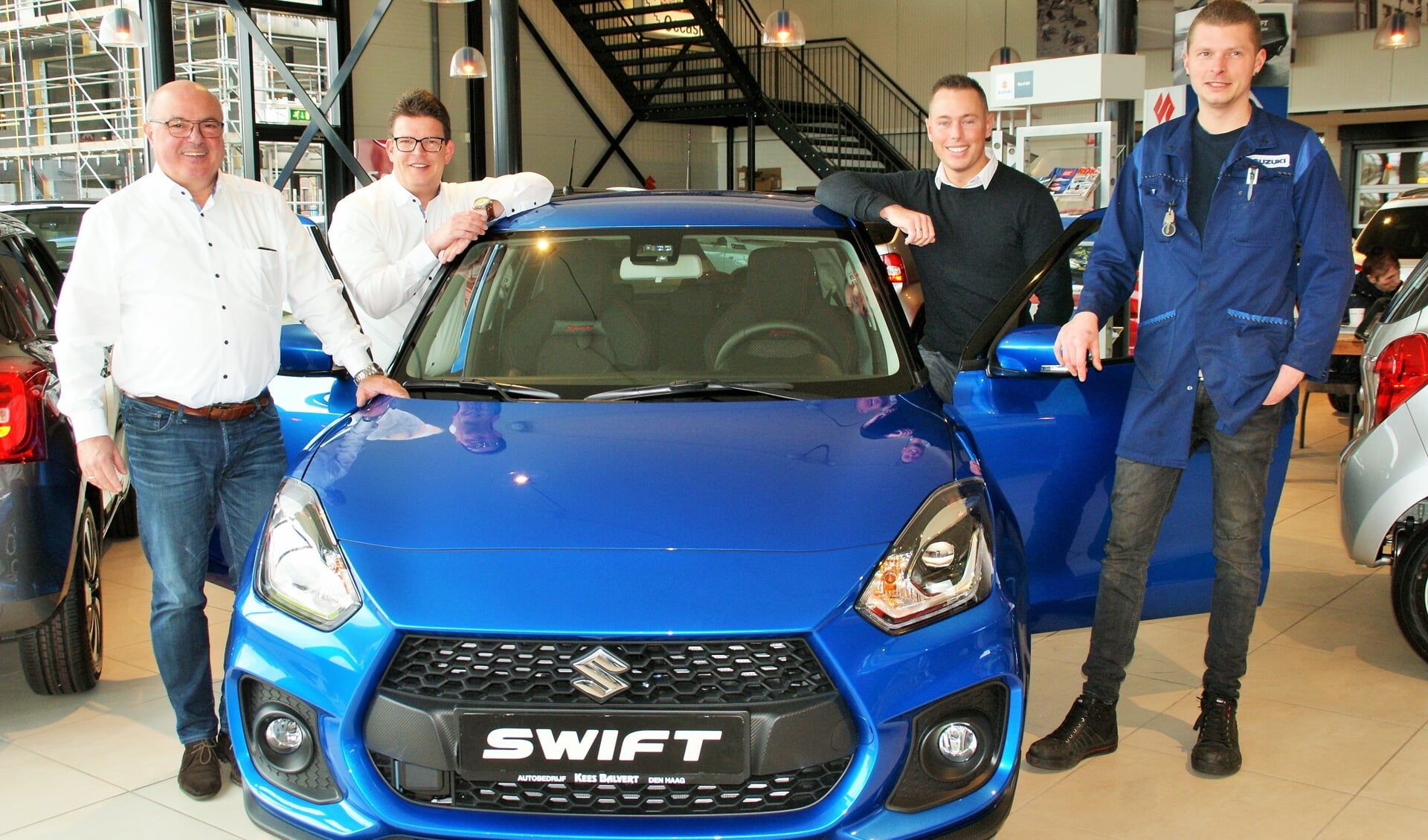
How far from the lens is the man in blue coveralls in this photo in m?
2.60

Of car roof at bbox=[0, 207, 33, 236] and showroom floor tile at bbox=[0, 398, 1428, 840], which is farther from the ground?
car roof at bbox=[0, 207, 33, 236]

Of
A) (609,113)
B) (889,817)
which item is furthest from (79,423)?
(609,113)

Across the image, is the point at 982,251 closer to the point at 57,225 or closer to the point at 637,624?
the point at 637,624

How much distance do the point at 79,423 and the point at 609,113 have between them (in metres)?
17.1

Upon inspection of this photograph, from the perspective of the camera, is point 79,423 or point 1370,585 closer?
point 79,423

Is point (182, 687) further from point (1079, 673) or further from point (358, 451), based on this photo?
point (1079, 673)

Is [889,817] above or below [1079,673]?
above

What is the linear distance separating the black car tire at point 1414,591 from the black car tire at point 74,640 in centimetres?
360

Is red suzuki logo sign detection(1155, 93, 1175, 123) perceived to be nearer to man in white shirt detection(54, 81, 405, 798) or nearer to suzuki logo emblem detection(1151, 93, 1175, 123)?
suzuki logo emblem detection(1151, 93, 1175, 123)

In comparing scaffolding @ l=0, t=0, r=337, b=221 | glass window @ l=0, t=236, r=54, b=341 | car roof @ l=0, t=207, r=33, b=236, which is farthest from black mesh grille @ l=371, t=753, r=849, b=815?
scaffolding @ l=0, t=0, r=337, b=221

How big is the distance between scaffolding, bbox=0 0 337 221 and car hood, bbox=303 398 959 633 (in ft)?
34.1

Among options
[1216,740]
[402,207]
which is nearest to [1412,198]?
[1216,740]

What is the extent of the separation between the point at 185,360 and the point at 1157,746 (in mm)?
2439

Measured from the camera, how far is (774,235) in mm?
2949
